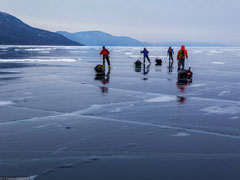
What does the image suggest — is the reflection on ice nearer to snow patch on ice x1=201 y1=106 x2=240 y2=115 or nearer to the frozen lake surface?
the frozen lake surface

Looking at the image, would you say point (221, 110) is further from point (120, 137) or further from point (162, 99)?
point (120, 137)

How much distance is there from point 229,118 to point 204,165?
3.37 meters

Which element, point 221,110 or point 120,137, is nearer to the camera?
point 120,137

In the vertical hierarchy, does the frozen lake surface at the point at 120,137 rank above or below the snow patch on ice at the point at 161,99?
below

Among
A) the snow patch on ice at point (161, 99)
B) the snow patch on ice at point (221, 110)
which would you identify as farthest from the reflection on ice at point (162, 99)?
the snow patch on ice at point (221, 110)

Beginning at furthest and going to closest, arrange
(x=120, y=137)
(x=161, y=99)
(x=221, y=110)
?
Result: (x=161, y=99)
(x=221, y=110)
(x=120, y=137)

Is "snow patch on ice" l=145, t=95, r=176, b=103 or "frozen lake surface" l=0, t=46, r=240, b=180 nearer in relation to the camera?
"frozen lake surface" l=0, t=46, r=240, b=180

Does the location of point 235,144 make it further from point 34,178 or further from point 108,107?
point 108,107

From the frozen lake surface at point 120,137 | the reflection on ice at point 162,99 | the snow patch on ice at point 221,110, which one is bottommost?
the frozen lake surface at point 120,137

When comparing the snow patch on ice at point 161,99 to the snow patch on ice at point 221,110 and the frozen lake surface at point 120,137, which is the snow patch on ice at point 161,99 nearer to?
the frozen lake surface at point 120,137

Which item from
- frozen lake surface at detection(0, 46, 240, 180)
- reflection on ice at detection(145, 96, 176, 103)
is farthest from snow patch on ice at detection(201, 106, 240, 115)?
reflection on ice at detection(145, 96, 176, 103)

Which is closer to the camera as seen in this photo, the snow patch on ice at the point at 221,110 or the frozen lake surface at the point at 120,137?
the frozen lake surface at the point at 120,137

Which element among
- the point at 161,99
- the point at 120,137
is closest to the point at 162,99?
the point at 161,99

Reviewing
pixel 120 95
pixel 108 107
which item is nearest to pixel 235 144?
pixel 108 107
